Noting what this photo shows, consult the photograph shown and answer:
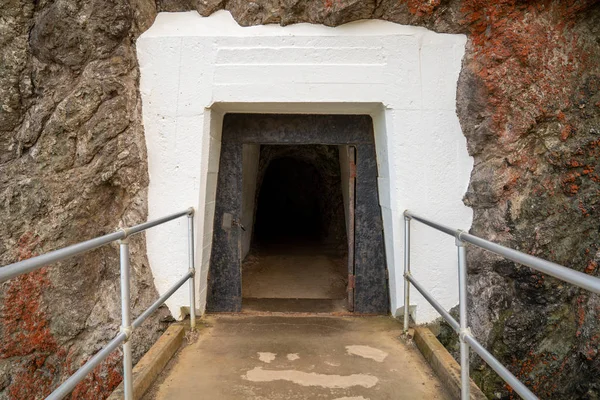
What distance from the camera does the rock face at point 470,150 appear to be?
3672 mm

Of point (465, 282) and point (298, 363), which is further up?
point (465, 282)

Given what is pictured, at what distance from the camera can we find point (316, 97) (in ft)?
12.9

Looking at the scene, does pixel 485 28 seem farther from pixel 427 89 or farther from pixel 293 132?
pixel 293 132

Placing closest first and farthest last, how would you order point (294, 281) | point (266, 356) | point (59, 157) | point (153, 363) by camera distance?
1. point (153, 363)
2. point (266, 356)
3. point (59, 157)
4. point (294, 281)

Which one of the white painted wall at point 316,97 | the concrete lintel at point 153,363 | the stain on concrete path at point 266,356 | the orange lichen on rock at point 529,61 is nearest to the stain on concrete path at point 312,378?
the stain on concrete path at point 266,356

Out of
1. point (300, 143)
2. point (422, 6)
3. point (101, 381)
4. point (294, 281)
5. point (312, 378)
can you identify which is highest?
point (422, 6)

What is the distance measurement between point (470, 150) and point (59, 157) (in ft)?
12.0

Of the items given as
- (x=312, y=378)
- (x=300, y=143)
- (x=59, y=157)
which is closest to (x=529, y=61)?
(x=300, y=143)

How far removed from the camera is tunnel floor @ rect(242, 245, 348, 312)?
4.76 m

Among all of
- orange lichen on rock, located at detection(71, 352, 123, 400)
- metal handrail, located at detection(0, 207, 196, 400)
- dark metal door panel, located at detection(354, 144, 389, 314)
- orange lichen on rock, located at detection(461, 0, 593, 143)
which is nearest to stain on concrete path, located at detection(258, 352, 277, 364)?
metal handrail, located at detection(0, 207, 196, 400)

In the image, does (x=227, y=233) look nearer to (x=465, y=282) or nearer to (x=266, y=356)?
(x=266, y=356)

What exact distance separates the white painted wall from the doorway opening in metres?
1.25

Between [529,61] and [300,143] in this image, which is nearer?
[529,61]

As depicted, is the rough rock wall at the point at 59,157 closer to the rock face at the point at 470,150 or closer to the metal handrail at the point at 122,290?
the rock face at the point at 470,150
